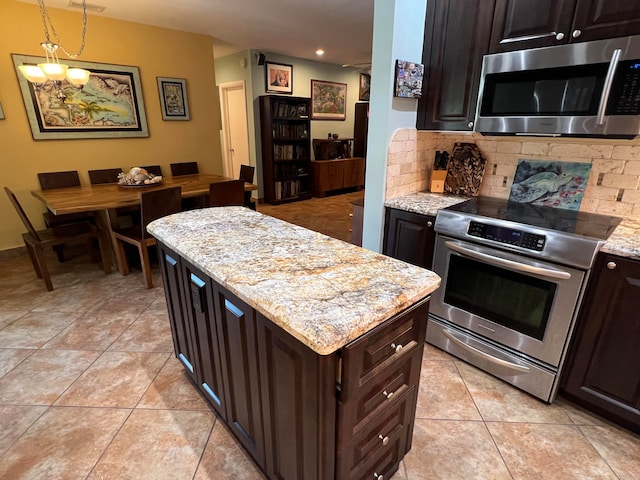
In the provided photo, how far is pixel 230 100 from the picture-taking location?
6.16 metres

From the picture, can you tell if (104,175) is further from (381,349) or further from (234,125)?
(381,349)

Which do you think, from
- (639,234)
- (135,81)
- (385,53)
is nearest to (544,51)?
(385,53)

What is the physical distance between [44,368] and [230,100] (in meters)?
5.43

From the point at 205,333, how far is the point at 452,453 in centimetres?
124

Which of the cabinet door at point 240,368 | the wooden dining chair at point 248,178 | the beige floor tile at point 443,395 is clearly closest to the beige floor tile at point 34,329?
the cabinet door at point 240,368

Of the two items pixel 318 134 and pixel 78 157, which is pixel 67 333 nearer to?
pixel 78 157

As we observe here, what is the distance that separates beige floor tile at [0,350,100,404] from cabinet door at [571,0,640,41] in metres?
3.26

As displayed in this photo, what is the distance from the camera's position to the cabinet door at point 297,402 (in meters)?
0.86

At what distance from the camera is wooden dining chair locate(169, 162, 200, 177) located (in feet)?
14.7

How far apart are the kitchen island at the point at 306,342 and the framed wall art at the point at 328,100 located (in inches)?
224

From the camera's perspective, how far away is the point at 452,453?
1466 millimetres

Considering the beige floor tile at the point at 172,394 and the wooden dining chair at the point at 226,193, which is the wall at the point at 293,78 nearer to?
the wooden dining chair at the point at 226,193

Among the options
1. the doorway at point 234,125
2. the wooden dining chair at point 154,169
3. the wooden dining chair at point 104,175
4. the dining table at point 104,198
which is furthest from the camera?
the doorway at point 234,125

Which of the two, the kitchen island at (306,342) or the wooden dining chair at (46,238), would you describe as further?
the wooden dining chair at (46,238)
